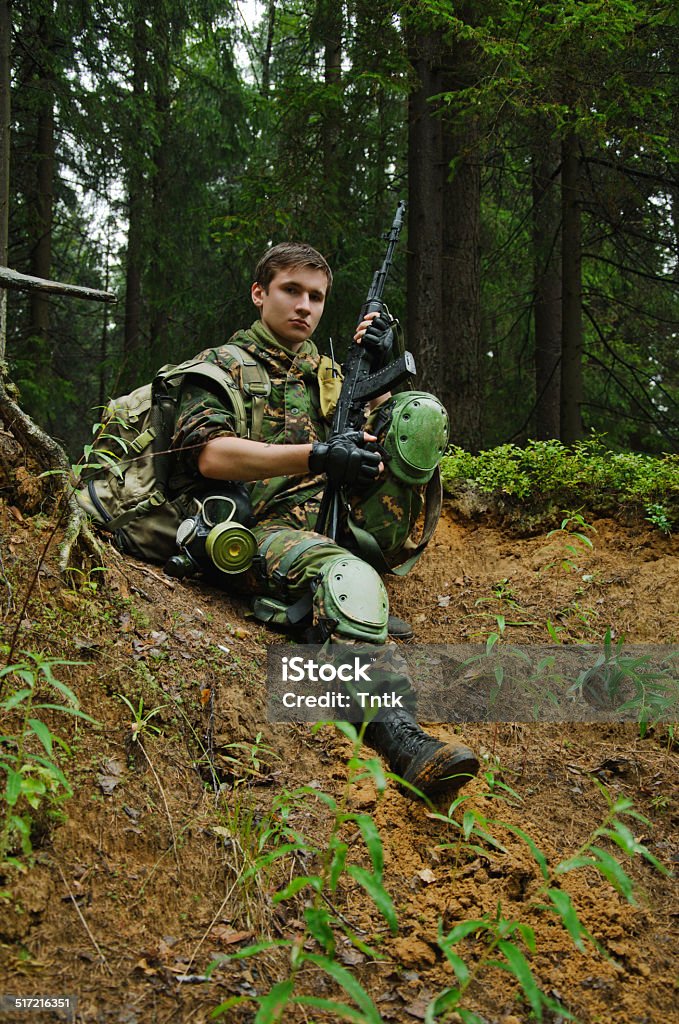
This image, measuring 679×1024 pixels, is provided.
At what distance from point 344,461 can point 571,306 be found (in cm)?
660

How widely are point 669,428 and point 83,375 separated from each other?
13042mm

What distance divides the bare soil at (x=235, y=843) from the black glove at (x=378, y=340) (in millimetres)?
1599

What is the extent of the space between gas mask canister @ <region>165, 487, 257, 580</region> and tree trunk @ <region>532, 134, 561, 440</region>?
7043mm

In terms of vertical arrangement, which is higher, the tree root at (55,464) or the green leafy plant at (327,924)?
the tree root at (55,464)

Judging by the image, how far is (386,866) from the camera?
2.64 m

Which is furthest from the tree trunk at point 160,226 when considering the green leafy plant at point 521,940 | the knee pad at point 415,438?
the green leafy plant at point 521,940

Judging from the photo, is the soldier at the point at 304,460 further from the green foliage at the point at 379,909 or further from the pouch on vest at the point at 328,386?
the green foliage at the point at 379,909

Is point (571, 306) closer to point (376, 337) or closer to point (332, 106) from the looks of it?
point (332, 106)

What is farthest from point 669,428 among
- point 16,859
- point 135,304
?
point 16,859

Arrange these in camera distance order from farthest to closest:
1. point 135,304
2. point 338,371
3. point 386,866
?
1. point 135,304
2. point 338,371
3. point 386,866

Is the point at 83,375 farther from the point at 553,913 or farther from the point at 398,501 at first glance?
the point at 553,913

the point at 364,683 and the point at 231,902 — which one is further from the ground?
the point at 364,683

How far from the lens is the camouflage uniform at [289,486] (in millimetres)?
3914

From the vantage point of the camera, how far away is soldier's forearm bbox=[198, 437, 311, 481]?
12.7 ft
